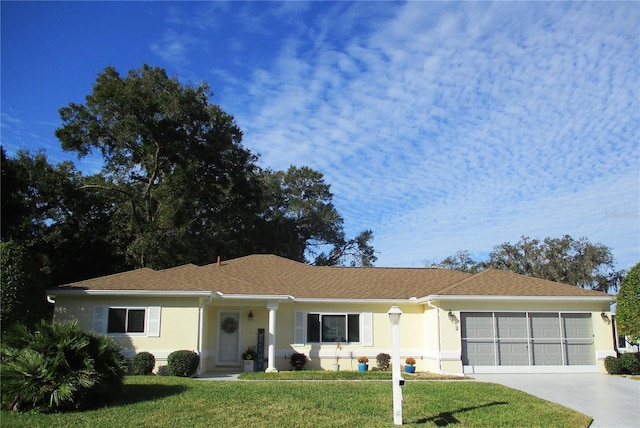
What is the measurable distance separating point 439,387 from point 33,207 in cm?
2396

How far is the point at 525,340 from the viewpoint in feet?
63.5

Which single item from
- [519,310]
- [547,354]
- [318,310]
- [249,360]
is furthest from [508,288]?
[249,360]

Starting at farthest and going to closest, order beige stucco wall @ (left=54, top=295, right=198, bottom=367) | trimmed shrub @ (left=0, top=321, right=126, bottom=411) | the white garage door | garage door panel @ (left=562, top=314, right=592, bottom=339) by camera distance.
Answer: garage door panel @ (left=562, top=314, right=592, bottom=339)
the white garage door
beige stucco wall @ (left=54, top=295, right=198, bottom=367)
trimmed shrub @ (left=0, top=321, right=126, bottom=411)

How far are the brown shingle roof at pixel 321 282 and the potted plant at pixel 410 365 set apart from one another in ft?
8.08

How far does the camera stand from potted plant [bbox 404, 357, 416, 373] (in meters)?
19.4

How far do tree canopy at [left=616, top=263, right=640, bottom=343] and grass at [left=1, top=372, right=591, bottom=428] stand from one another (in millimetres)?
7262

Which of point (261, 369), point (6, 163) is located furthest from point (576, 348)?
point (6, 163)

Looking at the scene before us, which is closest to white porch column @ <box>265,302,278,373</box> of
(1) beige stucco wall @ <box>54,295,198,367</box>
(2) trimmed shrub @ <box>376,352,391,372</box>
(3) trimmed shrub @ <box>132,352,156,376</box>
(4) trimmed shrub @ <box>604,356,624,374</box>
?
(1) beige stucco wall @ <box>54,295,198,367</box>

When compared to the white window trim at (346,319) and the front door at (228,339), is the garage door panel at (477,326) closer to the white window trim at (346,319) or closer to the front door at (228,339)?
the white window trim at (346,319)

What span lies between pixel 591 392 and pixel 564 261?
36786 millimetres

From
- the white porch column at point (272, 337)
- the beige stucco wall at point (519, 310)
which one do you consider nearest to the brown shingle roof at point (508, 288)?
the beige stucco wall at point (519, 310)

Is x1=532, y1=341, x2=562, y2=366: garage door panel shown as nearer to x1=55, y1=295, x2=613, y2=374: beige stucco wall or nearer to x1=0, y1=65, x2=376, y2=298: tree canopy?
x1=55, y1=295, x2=613, y2=374: beige stucco wall

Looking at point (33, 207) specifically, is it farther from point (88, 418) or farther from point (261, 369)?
point (88, 418)

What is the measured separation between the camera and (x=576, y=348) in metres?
A: 19.4
